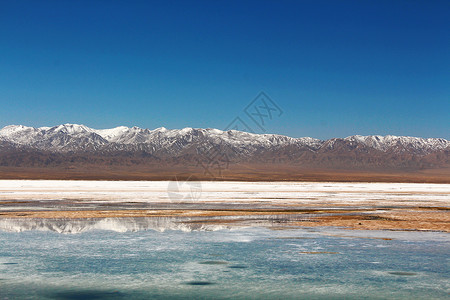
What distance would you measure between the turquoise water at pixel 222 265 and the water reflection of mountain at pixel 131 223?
1303 millimetres

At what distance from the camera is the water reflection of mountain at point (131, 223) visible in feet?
60.2

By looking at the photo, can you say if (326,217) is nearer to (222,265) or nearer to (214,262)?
(214,262)

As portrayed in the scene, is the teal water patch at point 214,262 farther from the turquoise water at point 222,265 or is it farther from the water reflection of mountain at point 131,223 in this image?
the water reflection of mountain at point 131,223

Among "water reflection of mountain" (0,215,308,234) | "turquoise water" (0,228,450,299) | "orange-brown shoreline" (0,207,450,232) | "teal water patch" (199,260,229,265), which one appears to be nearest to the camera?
"turquoise water" (0,228,450,299)

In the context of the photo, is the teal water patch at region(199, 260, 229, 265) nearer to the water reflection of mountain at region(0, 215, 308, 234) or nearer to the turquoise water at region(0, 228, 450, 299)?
the turquoise water at region(0, 228, 450, 299)

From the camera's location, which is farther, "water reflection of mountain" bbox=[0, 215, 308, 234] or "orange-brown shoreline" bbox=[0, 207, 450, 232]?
"orange-brown shoreline" bbox=[0, 207, 450, 232]

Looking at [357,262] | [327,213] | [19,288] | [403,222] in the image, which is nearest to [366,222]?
[403,222]

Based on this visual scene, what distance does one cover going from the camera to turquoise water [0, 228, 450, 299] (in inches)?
370

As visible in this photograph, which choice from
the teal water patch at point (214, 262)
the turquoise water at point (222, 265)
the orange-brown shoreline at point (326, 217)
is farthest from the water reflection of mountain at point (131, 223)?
the teal water patch at point (214, 262)

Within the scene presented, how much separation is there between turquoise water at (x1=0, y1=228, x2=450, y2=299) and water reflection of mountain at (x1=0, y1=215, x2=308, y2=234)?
130 centimetres

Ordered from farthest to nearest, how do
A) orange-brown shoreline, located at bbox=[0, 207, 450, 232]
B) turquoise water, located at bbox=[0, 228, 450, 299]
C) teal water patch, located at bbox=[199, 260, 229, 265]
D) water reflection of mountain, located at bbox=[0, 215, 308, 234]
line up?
orange-brown shoreline, located at bbox=[0, 207, 450, 232] < water reflection of mountain, located at bbox=[0, 215, 308, 234] < teal water patch, located at bbox=[199, 260, 229, 265] < turquoise water, located at bbox=[0, 228, 450, 299]

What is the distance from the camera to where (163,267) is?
38.0 feet

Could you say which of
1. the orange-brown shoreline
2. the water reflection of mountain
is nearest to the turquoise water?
the water reflection of mountain

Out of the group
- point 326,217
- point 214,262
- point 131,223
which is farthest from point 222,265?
point 326,217
